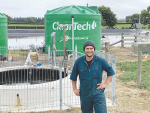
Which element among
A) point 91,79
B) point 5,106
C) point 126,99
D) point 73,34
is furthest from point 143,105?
point 73,34

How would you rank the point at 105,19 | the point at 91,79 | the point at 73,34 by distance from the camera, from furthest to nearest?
1. the point at 105,19
2. the point at 73,34
3. the point at 91,79

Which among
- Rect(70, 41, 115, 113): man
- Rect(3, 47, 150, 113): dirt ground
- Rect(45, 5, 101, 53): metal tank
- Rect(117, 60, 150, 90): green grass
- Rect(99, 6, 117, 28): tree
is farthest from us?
Rect(99, 6, 117, 28): tree

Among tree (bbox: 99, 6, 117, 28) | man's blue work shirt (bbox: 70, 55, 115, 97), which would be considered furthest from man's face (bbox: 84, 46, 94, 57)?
tree (bbox: 99, 6, 117, 28)

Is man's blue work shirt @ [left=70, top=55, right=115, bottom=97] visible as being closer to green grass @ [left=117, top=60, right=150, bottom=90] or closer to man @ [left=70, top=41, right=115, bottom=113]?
man @ [left=70, top=41, right=115, bottom=113]

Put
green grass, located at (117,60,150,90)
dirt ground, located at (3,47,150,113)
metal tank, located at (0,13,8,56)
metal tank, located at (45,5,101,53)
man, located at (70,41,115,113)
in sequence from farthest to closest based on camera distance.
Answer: metal tank, located at (0,13,8,56)
metal tank, located at (45,5,101,53)
green grass, located at (117,60,150,90)
dirt ground, located at (3,47,150,113)
man, located at (70,41,115,113)

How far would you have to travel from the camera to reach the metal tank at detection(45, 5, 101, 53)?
1496cm

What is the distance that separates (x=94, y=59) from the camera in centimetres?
428

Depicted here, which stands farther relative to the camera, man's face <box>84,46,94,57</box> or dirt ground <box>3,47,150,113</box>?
dirt ground <box>3,47,150,113</box>

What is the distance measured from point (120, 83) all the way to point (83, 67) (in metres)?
5.62

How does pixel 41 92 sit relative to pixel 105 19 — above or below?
below

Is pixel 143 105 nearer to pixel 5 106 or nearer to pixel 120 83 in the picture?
pixel 120 83

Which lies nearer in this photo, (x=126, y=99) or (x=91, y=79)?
(x=91, y=79)

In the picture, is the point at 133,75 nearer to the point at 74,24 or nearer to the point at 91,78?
the point at 74,24

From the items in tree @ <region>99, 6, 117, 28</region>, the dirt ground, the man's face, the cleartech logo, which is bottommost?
the dirt ground
